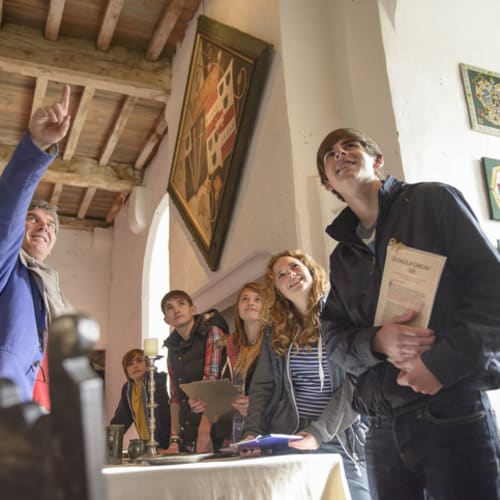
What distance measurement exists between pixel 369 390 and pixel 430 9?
2.71 metres

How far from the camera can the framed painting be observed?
355 centimetres

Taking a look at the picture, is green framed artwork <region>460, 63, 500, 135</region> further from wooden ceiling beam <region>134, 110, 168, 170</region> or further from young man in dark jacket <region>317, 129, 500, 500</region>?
wooden ceiling beam <region>134, 110, 168, 170</region>

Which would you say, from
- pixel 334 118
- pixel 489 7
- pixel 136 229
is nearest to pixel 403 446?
pixel 334 118

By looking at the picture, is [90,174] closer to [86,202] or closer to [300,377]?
[86,202]

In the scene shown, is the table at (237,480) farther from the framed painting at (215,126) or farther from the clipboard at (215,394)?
the framed painting at (215,126)

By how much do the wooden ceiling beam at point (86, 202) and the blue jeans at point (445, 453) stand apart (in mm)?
6991

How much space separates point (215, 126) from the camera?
409 cm

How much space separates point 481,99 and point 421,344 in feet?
8.16

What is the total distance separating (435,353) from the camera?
105cm

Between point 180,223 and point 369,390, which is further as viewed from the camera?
point 180,223

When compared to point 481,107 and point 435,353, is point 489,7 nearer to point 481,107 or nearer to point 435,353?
point 481,107

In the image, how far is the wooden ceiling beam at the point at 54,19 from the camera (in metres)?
4.61

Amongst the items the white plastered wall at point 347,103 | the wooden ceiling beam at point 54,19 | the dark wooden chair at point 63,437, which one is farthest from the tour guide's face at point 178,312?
the wooden ceiling beam at point 54,19

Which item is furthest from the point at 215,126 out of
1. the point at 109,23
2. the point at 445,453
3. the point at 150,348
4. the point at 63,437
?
the point at 63,437
